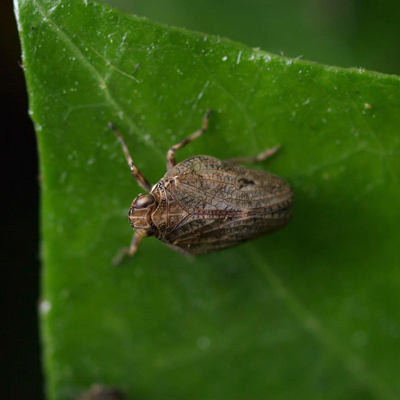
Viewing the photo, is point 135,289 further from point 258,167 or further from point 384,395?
point 384,395

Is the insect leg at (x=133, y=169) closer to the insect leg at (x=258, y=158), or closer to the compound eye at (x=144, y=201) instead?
the compound eye at (x=144, y=201)

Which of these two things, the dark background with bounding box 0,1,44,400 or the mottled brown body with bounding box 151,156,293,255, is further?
the dark background with bounding box 0,1,44,400

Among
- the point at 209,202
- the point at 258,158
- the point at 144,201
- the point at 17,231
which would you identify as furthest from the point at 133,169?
the point at 17,231

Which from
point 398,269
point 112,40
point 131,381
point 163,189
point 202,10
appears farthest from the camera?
point 202,10

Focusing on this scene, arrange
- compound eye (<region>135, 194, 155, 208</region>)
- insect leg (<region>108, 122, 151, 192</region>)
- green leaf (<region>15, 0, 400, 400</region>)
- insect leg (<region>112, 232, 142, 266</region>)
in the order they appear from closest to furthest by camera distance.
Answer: green leaf (<region>15, 0, 400, 400</region>) → insect leg (<region>108, 122, 151, 192</region>) → compound eye (<region>135, 194, 155, 208</region>) → insect leg (<region>112, 232, 142, 266</region>)

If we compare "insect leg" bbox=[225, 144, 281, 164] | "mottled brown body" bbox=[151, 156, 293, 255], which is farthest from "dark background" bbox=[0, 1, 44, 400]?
"insect leg" bbox=[225, 144, 281, 164]

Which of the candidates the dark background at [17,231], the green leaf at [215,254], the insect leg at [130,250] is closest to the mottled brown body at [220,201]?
the green leaf at [215,254]

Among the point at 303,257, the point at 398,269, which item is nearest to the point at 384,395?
the point at 398,269

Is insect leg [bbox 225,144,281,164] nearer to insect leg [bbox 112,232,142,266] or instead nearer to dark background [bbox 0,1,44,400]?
insect leg [bbox 112,232,142,266]
